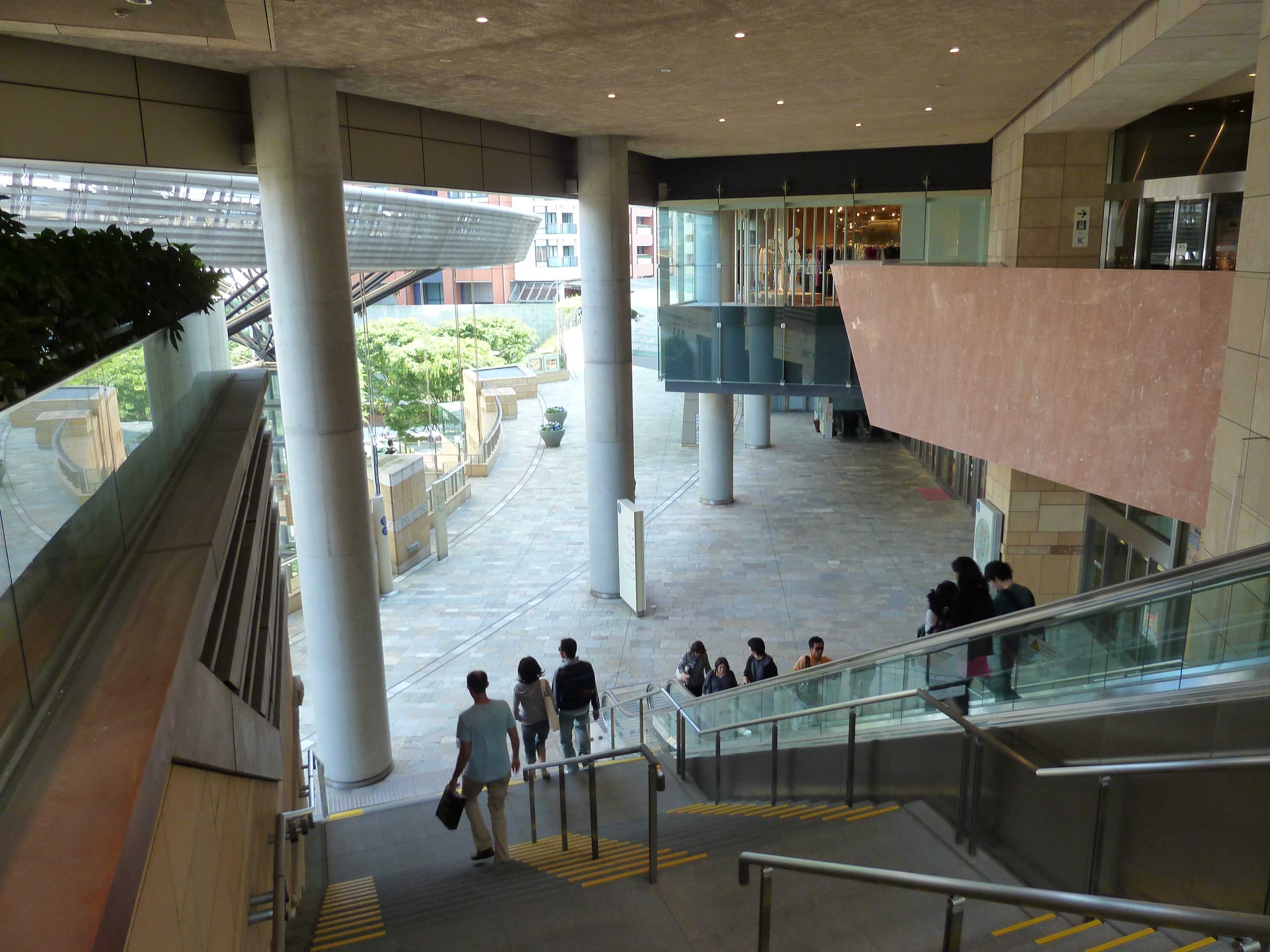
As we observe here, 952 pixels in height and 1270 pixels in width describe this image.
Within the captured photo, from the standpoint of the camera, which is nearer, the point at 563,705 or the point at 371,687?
the point at 563,705

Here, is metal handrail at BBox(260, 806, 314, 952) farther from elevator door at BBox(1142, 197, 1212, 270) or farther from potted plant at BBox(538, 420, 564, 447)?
potted plant at BBox(538, 420, 564, 447)

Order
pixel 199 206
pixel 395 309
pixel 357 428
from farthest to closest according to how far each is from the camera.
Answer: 1. pixel 395 309
2. pixel 199 206
3. pixel 357 428

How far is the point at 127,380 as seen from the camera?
4191 mm

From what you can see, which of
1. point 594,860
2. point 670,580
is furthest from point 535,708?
point 670,580

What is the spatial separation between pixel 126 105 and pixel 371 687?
19.9ft

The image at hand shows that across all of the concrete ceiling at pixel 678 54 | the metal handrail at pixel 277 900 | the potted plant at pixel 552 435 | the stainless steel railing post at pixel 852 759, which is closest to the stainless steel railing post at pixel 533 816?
the stainless steel railing post at pixel 852 759

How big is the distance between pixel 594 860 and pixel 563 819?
738 mm

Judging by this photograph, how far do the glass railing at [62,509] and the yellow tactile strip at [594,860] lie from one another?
3.04m

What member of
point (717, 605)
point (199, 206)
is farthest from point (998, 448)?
point (199, 206)

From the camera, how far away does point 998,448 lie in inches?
396

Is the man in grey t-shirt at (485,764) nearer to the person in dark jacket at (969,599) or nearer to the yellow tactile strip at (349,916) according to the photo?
the yellow tactile strip at (349,916)

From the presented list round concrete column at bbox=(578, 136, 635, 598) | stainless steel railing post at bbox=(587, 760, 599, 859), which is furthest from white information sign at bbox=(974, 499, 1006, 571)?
stainless steel railing post at bbox=(587, 760, 599, 859)

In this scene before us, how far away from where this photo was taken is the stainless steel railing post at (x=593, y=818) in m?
5.96

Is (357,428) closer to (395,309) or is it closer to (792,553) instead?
(792,553)
